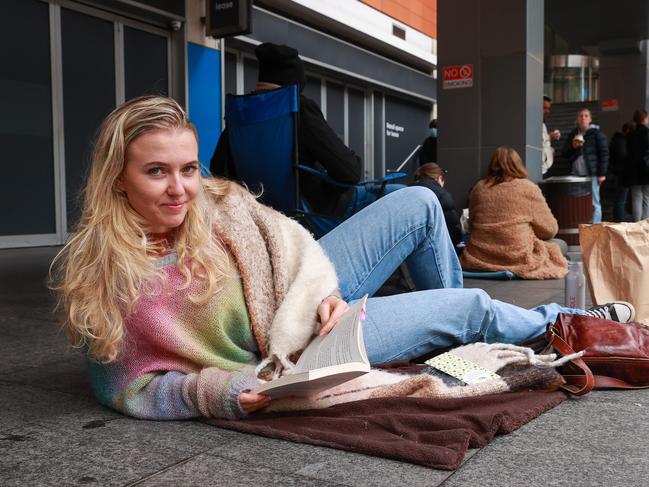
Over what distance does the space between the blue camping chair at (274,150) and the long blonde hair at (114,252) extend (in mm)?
2144

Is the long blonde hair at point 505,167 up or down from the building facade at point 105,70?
down

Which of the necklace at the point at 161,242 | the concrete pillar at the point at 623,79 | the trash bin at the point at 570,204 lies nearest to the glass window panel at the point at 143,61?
the trash bin at the point at 570,204

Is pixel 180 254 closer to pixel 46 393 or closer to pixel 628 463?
pixel 46 393

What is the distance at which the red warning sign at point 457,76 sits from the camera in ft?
28.2

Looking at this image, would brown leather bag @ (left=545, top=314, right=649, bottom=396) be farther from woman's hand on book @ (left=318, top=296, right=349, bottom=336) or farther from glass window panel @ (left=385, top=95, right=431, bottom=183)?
glass window panel @ (left=385, top=95, right=431, bottom=183)

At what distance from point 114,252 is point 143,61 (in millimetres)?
8421

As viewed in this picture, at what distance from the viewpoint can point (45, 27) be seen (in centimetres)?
856

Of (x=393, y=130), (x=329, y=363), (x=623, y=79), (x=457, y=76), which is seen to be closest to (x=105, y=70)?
(x=457, y=76)

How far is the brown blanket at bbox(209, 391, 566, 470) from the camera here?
189 centimetres

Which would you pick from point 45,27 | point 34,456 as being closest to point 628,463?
point 34,456

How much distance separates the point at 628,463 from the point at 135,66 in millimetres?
9163

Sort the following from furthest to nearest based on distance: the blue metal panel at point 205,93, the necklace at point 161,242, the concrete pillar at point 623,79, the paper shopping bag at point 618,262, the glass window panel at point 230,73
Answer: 1. the concrete pillar at point 623,79
2. the glass window panel at point 230,73
3. the blue metal panel at point 205,93
4. the paper shopping bag at point 618,262
5. the necklace at point 161,242

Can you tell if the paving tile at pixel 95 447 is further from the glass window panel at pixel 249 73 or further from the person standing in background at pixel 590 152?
the glass window panel at pixel 249 73

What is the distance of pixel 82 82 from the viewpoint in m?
9.07
